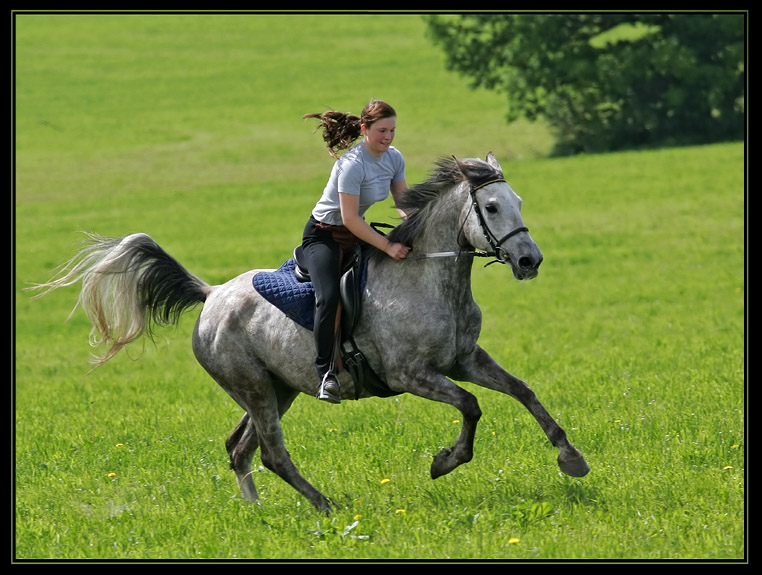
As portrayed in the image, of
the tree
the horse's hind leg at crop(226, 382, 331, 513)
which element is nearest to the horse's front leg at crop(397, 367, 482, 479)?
the horse's hind leg at crop(226, 382, 331, 513)

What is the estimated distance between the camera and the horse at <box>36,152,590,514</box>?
7250 millimetres

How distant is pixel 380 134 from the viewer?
7449 mm

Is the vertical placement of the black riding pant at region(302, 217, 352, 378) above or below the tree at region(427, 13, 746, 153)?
below

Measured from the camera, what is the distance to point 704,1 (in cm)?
1702

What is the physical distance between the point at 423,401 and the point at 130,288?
3910 mm

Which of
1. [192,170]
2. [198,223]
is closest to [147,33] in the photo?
[192,170]

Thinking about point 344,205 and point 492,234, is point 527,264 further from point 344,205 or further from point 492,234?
point 344,205

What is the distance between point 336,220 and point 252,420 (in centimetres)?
184

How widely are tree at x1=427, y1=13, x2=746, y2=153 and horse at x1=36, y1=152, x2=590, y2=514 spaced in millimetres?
38537

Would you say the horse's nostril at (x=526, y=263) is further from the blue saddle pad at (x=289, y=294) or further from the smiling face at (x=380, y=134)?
the blue saddle pad at (x=289, y=294)

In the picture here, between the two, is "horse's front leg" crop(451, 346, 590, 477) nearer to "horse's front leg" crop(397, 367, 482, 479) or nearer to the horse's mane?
"horse's front leg" crop(397, 367, 482, 479)

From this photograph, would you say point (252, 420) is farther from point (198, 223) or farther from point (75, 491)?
point (198, 223)

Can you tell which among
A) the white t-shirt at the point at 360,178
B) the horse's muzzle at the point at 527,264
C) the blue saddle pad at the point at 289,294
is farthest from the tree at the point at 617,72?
the horse's muzzle at the point at 527,264

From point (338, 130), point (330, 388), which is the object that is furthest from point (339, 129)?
point (330, 388)
